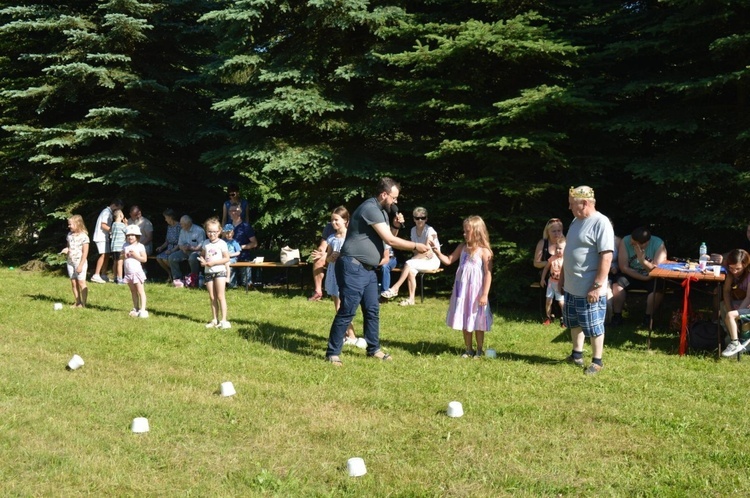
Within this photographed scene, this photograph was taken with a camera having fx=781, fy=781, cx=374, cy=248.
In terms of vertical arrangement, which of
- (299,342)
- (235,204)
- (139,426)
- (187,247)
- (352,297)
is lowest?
(139,426)

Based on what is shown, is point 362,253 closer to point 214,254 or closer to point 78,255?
point 214,254

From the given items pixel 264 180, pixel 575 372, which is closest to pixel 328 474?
pixel 575 372

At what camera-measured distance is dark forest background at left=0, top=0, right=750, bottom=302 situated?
37.3 ft

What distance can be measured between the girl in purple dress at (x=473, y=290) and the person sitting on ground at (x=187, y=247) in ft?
26.4

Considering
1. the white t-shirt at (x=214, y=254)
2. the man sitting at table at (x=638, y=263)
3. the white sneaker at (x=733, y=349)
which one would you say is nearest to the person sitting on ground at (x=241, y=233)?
the white t-shirt at (x=214, y=254)

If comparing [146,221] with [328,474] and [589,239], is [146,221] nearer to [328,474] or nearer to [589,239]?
[589,239]

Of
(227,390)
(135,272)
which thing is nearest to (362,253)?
(227,390)

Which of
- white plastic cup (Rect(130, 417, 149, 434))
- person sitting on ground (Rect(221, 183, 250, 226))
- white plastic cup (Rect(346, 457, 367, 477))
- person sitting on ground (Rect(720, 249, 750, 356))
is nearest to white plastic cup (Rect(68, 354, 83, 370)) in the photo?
white plastic cup (Rect(130, 417, 149, 434))

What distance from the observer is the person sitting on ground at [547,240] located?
427 inches

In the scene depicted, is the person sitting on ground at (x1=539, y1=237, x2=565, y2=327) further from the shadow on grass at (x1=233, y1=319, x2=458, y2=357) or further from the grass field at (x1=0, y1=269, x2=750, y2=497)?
the shadow on grass at (x1=233, y1=319, x2=458, y2=357)

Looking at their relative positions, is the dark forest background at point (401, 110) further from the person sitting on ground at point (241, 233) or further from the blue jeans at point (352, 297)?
the blue jeans at point (352, 297)

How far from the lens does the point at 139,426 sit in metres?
5.66

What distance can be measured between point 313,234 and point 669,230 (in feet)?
21.8

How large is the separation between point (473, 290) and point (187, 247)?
8.50m
